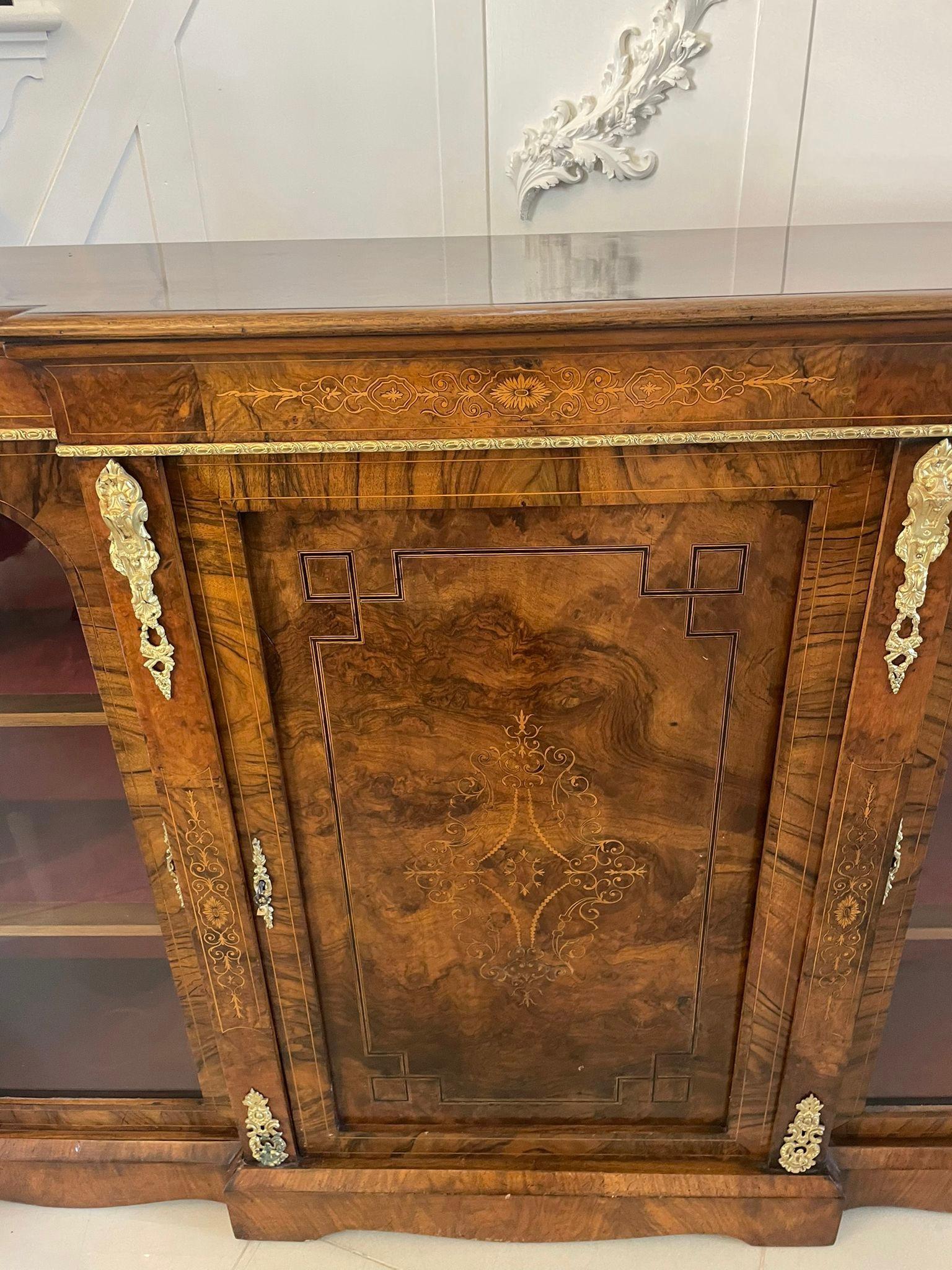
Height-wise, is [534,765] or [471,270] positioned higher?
[471,270]

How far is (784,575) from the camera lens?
1.88 ft

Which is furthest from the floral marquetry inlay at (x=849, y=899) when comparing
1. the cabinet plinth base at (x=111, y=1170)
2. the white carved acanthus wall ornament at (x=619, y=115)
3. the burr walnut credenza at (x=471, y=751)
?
the white carved acanthus wall ornament at (x=619, y=115)

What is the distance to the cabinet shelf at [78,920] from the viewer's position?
0.76m

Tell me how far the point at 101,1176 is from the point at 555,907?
58 cm

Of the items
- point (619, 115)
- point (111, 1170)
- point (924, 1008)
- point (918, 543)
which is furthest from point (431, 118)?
point (111, 1170)

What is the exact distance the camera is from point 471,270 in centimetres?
66

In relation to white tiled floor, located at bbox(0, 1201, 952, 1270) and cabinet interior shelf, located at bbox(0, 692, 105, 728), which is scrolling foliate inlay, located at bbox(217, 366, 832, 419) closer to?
cabinet interior shelf, located at bbox(0, 692, 105, 728)

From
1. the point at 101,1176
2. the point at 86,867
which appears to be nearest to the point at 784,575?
the point at 86,867

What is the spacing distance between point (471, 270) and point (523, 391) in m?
0.21

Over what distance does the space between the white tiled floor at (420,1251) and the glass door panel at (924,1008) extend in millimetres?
155

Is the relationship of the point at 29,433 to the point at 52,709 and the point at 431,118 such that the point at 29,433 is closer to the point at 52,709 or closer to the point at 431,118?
the point at 52,709

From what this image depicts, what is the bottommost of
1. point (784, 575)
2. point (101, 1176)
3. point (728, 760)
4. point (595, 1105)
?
point (101, 1176)

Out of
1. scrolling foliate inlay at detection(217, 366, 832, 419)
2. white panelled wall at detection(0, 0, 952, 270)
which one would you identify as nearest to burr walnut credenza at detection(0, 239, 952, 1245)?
scrolling foliate inlay at detection(217, 366, 832, 419)

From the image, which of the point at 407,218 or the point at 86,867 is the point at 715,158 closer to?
the point at 407,218
